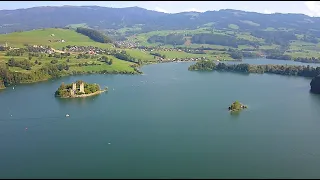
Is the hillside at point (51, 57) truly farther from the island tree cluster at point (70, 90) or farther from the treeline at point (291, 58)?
A: the treeline at point (291, 58)

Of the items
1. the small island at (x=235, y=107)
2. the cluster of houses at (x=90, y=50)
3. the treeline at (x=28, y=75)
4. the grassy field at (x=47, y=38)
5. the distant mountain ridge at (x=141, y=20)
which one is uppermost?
the distant mountain ridge at (x=141, y=20)

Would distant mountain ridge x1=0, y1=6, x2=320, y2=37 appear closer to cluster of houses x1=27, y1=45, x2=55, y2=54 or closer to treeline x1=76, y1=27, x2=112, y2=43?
treeline x1=76, y1=27, x2=112, y2=43

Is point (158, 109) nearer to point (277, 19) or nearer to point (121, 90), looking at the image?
point (121, 90)

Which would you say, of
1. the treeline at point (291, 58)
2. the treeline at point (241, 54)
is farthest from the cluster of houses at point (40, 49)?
the treeline at point (291, 58)

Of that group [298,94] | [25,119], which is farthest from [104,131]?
[298,94]

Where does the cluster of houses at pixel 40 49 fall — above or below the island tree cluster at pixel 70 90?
above

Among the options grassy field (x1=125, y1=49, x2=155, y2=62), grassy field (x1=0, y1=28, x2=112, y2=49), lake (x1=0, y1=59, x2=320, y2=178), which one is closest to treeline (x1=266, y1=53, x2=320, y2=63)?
grassy field (x1=125, y1=49, x2=155, y2=62)

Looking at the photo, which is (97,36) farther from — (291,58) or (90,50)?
(291,58)

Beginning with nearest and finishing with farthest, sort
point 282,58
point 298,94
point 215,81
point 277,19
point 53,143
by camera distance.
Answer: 1. point 53,143
2. point 298,94
3. point 215,81
4. point 282,58
5. point 277,19
